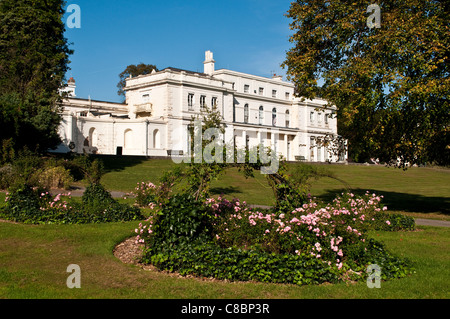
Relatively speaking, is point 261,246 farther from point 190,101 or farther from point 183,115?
point 190,101

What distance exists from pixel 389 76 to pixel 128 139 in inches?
1605

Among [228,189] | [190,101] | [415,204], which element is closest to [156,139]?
[190,101]

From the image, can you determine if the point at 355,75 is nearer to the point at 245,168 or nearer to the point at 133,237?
the point at 245,168

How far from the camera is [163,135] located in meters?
54.7

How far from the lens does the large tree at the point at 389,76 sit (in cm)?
1537

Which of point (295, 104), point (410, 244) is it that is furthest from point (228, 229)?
point (295, 104)

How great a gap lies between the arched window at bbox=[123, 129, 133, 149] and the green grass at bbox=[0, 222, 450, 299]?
42936mm

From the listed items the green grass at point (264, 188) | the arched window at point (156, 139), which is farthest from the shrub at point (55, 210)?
the arched window at point (156, 139)

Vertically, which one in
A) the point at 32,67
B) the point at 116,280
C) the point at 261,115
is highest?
the point at 261,115

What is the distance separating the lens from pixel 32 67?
29312 mm

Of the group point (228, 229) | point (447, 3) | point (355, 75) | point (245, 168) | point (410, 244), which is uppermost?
point (447, 3)

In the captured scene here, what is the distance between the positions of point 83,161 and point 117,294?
13.8 metres

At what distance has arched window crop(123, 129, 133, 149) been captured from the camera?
5225 centimetres

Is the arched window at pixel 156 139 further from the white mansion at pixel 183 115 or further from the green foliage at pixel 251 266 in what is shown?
the green foliage at pixel 251 266
